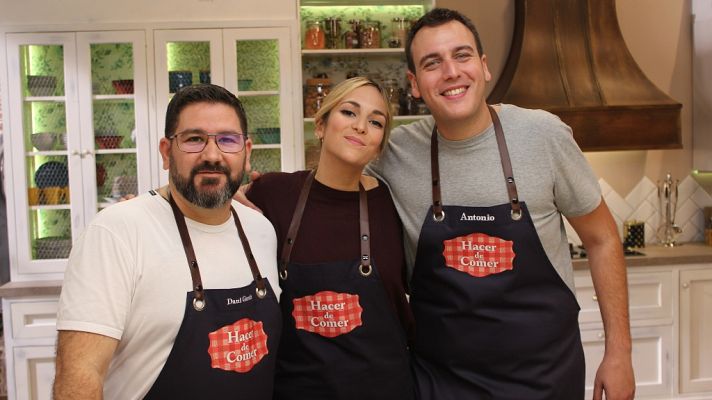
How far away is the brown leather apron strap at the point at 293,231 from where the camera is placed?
1855mm

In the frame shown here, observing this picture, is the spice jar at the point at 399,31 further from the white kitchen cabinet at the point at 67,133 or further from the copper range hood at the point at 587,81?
the white kitchen cabinet at the point at 67,133

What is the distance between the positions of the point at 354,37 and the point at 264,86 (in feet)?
2.13

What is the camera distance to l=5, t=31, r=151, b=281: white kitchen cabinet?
3.84 metres

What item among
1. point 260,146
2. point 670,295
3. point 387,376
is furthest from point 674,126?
point 387,376

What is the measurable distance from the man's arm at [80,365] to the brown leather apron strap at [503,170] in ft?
3.14

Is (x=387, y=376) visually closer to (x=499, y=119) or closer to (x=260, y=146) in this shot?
(x=499, y=119)

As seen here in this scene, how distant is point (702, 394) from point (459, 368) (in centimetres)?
Result: 287

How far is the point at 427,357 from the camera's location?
1938 millimetres

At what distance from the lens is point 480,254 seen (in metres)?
1.87

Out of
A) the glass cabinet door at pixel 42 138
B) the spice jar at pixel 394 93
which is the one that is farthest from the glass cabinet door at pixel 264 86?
the glass cabinet door at pixel 42 138

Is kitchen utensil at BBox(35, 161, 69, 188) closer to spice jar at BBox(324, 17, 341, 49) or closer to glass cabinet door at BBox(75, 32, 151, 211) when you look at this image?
glass cabinet door at BBox(75, 32, 151, 211)

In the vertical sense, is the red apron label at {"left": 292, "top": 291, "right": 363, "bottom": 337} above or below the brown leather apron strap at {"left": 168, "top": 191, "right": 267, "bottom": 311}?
below

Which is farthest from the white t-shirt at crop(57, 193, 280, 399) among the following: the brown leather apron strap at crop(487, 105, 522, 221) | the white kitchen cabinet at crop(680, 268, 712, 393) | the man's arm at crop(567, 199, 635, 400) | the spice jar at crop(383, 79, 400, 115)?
the white kitchen cabinet at crop(680, 268, 712, 393)

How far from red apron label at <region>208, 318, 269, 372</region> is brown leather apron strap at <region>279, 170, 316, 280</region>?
0.23m
